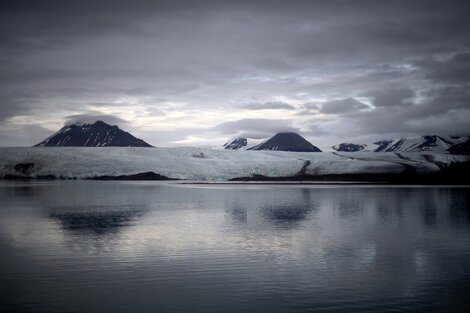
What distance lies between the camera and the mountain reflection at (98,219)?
59.0 feet

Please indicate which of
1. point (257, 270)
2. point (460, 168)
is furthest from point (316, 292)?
point (460, 168)

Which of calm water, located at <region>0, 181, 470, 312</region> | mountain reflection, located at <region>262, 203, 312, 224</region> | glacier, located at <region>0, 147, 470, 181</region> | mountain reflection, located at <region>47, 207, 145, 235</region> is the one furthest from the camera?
glacier, located at <region>0, 147, 470, 181</region>

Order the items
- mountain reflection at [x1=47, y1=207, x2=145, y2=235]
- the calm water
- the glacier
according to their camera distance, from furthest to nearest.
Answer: the glacier → mountain reflection at [x1=47, y1=207, x2=145, y2=235] → the calm water

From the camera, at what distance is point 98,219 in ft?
68.5

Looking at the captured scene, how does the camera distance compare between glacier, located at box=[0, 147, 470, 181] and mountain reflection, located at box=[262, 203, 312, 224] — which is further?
glacier, located at box=[0, 147, 470, 181]

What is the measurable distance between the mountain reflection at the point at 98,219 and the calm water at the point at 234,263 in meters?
0.07

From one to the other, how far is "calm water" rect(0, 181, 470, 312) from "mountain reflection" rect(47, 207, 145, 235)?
0.23ft

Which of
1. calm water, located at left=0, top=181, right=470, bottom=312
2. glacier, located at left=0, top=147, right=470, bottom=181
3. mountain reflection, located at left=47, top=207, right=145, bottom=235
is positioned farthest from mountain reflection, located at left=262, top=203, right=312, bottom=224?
glacier, located at left=0, top=147, right=470, bottom=181

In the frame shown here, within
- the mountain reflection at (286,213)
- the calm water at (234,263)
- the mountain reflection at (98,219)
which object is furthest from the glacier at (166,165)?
the calm water at (234,263)

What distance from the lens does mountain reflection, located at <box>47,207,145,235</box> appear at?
1797 centimetres

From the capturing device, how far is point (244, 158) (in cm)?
8925

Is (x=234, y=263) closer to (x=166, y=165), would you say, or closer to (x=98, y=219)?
(x=98, y=219)

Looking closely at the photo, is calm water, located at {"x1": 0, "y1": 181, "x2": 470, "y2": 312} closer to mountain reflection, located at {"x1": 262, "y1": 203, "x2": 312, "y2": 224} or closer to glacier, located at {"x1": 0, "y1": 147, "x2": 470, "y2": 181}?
mountain reflection, located at {"x1": 262, "y1": 203, "x2": 312, "y2": 224}

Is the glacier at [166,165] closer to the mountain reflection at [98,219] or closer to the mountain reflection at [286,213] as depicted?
the mountain reflection at [286,213]
